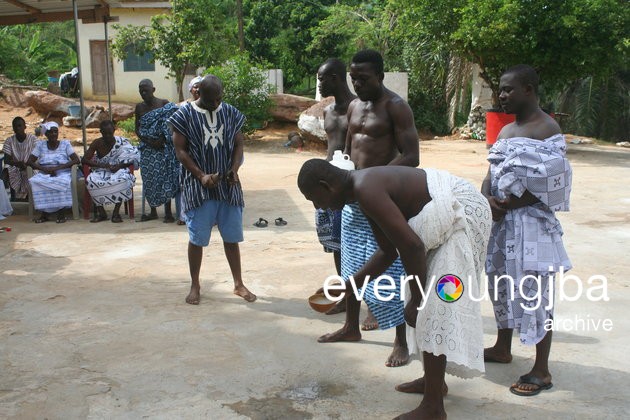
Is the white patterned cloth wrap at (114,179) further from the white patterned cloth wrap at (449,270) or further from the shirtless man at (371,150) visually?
the white patterned cloth wrap at (449,270)

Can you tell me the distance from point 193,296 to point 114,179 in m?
3.58

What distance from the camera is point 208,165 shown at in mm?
4691

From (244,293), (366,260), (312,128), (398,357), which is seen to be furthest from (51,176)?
(312,128)

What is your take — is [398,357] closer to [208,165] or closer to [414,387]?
[414,387]

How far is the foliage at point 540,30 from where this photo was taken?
12930 mm

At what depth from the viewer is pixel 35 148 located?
801 cm

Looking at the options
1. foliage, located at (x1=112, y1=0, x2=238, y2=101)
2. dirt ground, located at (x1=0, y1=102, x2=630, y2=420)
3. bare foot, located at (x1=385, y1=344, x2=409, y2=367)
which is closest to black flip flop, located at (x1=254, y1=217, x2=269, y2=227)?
dirt ground, located at (x1=0, y1=102, x2=630, y2=420)

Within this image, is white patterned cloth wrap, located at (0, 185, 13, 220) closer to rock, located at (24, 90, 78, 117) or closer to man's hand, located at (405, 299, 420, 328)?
man's hand, located at (405, 299, 420, 328)

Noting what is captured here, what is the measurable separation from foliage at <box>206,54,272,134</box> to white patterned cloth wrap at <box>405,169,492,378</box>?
12806 mm

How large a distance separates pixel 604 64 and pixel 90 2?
1044cm

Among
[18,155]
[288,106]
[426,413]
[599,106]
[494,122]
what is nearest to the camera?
[426,413]

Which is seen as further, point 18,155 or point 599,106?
point 599,106

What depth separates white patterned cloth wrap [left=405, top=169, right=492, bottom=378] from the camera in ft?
9.03

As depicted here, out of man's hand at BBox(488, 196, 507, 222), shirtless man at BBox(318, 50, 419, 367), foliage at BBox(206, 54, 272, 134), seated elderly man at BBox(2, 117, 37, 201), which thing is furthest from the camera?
foliage at BBox(206, 54, 272, 134)
